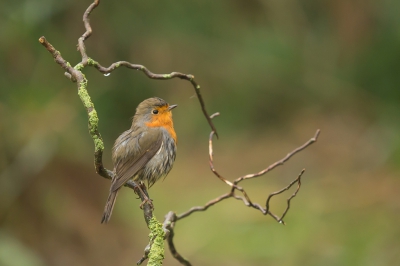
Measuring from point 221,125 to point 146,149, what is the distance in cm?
563

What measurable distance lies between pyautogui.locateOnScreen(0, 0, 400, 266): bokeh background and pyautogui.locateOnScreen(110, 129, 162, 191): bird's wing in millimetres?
1589

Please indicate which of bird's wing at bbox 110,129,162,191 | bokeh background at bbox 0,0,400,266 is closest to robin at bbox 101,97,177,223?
bird's wing at bbox 110,129,162,191

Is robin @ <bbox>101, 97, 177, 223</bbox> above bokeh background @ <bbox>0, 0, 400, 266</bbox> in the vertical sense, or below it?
below

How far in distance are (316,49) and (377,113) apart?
1448 millimetres

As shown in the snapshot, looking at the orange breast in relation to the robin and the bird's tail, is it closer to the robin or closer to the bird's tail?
the robin

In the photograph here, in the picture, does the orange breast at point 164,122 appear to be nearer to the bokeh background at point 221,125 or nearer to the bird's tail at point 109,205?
the bird's tail at point 109,205

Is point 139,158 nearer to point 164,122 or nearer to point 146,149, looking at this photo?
point 146,149

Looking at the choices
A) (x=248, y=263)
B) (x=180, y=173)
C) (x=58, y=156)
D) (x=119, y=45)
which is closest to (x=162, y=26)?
(x=119, y=45)

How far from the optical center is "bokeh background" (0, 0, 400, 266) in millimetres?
6090

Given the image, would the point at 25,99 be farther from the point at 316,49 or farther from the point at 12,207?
the point at 316,49

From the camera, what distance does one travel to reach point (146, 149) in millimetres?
3590

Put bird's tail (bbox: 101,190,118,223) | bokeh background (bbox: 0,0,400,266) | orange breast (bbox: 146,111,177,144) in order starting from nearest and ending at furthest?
→ bird's tail (bbox: 101,190,118,223) → orange breast (bbox: 146,111,177,144) → bokeh background (bbox: 0,0,400,266)

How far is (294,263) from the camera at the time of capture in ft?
20.6

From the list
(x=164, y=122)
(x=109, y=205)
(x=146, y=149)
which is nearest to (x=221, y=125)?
(x=164, y=122)
